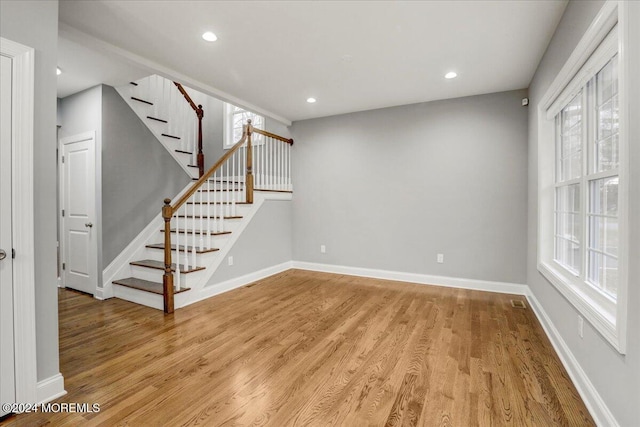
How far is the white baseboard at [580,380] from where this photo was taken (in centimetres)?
158

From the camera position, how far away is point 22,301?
176 centimetres

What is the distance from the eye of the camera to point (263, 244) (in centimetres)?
484

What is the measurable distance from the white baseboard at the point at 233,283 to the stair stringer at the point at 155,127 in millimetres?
2113

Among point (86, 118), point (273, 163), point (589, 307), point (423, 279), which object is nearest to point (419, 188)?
point (423, 279)

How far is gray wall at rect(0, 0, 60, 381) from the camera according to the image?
6.02 feet

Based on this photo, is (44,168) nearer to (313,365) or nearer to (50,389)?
(50,389)

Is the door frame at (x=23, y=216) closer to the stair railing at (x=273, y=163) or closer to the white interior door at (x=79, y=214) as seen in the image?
the white interior door at (x=79, y=214)

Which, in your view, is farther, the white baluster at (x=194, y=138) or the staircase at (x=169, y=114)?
the white baluster at (x=194, y=138)

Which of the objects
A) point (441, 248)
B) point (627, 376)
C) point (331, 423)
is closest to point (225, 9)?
point (331, 423)

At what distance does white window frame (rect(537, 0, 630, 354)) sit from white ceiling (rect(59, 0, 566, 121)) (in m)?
0.59

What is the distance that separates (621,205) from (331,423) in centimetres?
183

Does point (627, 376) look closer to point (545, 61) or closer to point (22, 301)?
point (545, 61)

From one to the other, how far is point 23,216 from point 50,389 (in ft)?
3.57

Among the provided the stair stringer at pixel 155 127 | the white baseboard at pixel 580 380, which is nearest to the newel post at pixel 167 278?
the stair stringer at pixel 155 127
